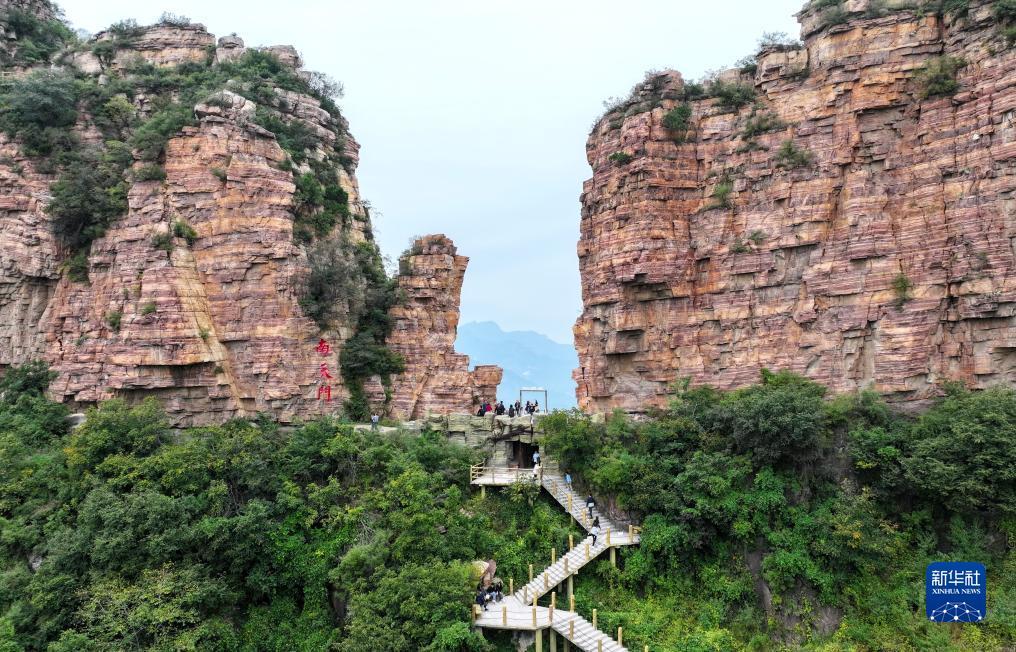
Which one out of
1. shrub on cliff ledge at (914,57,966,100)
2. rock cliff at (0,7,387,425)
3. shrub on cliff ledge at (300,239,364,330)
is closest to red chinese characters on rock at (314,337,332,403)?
rock cliff at (0,7,387,425)

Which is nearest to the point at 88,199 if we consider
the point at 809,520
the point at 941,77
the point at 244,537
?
the point at 244,537

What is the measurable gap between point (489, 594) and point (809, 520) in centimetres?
1024

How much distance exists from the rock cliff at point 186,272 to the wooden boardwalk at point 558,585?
1043 cm

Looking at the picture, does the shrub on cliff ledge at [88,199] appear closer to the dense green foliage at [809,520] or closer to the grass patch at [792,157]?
the dense green foliage at [809,520]

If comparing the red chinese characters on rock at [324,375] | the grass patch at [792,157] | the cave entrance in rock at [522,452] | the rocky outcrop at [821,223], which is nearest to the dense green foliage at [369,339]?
the red chinese characters on rock at [324,375]

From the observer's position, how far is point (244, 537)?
18500mm

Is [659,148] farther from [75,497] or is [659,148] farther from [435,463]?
[75,497]

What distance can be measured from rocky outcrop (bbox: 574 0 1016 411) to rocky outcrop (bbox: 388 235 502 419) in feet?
22.2

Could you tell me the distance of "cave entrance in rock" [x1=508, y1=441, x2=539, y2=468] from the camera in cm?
2486

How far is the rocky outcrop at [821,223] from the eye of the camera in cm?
1950

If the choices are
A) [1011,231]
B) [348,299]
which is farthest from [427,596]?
[1011,231]

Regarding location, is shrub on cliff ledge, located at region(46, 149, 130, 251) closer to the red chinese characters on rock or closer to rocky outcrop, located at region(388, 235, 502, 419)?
the red chinese characters on rock

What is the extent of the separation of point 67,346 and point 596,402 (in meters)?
24.2

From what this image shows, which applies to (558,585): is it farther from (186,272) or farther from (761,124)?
(761,124)
